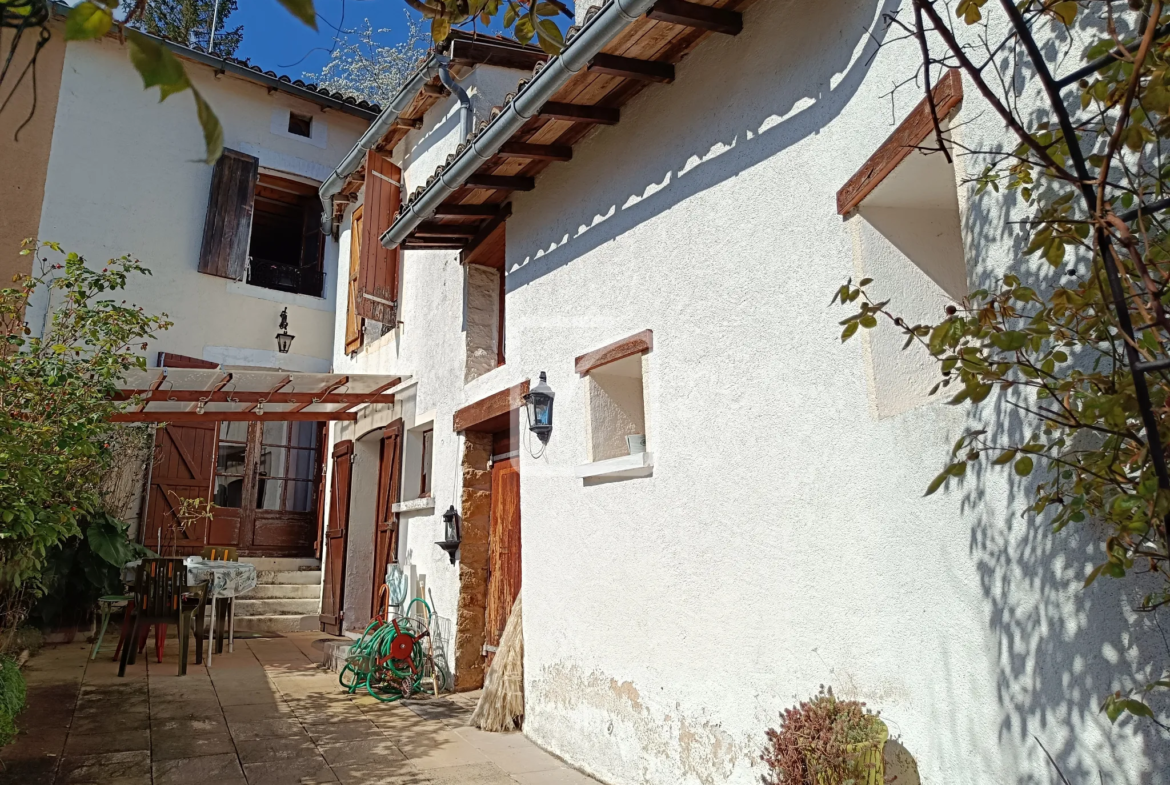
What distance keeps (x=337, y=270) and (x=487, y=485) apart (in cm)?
636

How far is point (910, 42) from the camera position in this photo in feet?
9.49

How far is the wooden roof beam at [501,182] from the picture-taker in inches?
221

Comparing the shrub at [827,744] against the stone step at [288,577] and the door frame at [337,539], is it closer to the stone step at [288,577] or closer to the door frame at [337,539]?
the door frame at [337,539]

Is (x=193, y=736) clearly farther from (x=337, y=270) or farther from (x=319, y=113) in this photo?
(x=319, y=113)

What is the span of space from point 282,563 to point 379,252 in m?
4.97

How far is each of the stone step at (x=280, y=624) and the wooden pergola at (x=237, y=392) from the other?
2.59m

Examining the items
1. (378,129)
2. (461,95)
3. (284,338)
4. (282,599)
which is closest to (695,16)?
(461,95)

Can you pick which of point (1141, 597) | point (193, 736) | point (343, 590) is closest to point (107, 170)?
point (343, 590)

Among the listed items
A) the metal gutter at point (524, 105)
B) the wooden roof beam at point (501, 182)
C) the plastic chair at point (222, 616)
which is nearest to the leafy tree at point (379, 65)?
the plastic chair at point (222, 616)

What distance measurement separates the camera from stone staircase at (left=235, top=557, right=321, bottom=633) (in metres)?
9.70

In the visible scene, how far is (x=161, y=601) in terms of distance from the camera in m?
6.88

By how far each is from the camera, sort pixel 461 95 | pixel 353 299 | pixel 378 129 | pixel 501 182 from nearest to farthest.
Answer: pixel 501 182
pixel 461 95
pixel 378 129
pixel 353 299

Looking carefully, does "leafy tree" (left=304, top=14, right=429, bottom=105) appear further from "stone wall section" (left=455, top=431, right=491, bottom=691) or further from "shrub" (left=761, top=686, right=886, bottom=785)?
"shrub" (left=761, top=686, right=886, bottom=785)

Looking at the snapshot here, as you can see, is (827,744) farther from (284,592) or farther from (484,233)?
(284,592)
